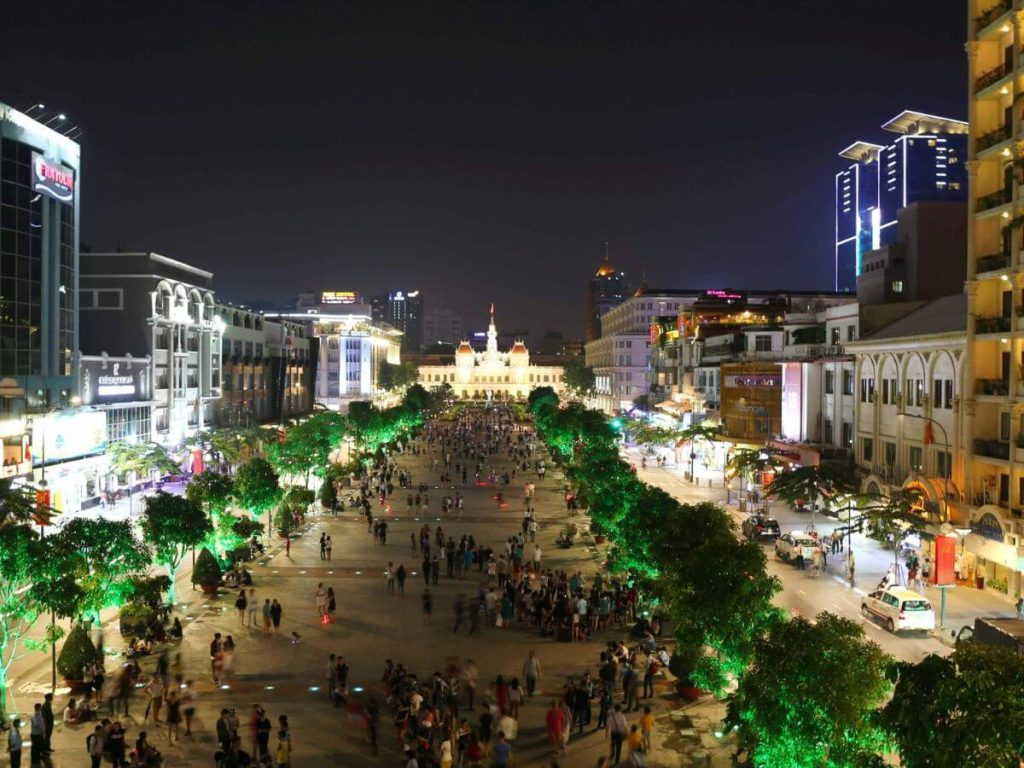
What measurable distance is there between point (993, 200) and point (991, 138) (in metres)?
2.49

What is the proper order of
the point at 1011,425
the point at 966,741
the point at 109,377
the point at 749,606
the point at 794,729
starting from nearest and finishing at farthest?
the point at 966,741 → the point at 794,729 → the point at 749,606 → the point at 1011,425 → the point at 109,377

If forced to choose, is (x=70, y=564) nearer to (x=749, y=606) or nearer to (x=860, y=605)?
(x=749, y=606)

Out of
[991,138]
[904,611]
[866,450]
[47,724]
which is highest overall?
[991,138]

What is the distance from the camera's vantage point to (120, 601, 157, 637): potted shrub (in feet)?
84.5

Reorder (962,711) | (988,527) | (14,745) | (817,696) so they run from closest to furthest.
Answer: (962,711) < (817,696) < (14,745) < (988,527)

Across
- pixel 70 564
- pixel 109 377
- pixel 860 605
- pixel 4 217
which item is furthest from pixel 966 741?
pixel 109 377

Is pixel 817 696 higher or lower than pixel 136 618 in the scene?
higher

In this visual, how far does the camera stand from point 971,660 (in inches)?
417

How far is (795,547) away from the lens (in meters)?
38.1

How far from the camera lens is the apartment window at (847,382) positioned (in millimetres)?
51750

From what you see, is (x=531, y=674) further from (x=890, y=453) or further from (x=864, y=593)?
(x=890, y=453)

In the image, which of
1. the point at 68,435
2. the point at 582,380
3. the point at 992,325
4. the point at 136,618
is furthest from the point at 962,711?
the point at 582,380

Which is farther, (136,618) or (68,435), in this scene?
(68,435)

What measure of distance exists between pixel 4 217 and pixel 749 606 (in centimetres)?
4130
